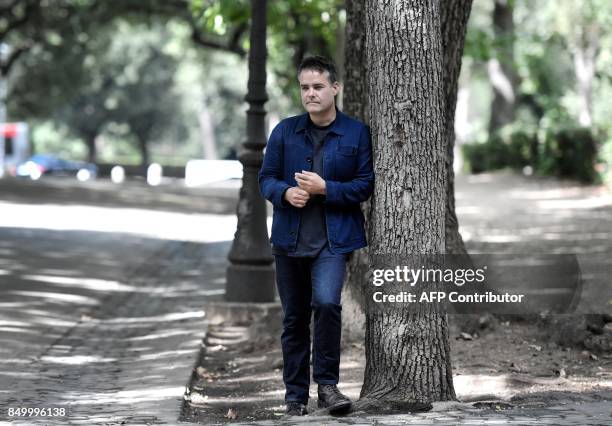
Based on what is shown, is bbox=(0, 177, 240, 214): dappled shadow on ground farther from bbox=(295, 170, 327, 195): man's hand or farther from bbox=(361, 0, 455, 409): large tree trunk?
bbox=(295, 170, 327, 195): man's hand

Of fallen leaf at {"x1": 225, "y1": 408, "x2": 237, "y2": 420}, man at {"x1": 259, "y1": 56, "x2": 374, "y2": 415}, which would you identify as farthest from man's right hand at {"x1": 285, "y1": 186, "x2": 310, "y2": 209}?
fallen leaf at {"x1": 225, "y1": 408, "x2": 237, "y2": 420}

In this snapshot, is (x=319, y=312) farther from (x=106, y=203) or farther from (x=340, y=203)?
(x=106, y=203)

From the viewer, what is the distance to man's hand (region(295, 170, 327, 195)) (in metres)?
6.25

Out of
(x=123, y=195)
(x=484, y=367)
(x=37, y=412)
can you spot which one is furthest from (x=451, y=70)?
(x=123, y=195)

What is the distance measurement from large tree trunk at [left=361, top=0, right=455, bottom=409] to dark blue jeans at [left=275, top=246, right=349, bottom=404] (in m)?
0.24

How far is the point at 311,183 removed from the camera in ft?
20.5

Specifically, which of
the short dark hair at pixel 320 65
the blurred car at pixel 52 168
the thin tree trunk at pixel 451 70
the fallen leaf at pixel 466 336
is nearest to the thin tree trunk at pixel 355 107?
the thin tree trunk at pixel 451 70

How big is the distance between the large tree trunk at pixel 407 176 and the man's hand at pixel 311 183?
1.14 ft

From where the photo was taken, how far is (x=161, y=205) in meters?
27.5

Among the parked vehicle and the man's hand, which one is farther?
the parked vehicle

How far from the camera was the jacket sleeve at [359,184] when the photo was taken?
6289mm

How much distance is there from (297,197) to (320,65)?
0.72m

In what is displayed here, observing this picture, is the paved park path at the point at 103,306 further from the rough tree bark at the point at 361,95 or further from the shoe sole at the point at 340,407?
the rough tree bark at the point at 361,95

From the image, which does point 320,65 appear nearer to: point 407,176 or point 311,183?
point 311,183
